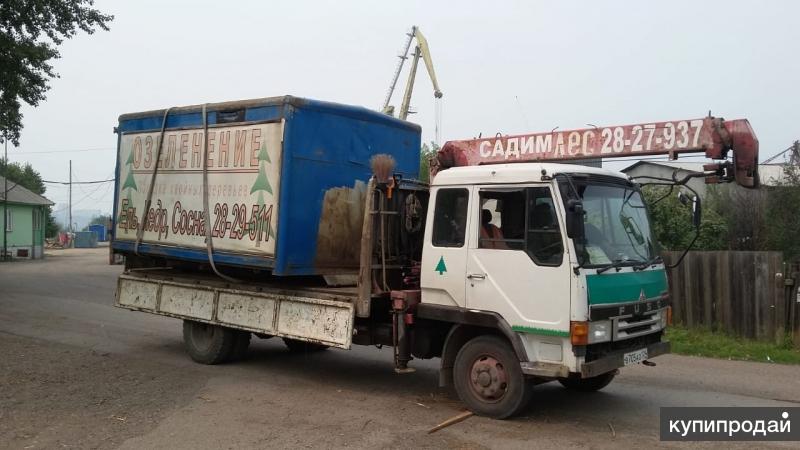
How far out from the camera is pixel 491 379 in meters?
6.50

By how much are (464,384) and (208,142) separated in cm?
467

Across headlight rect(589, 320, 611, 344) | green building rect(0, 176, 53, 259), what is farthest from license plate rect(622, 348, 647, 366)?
green building rect(0, 176, 53, 259)

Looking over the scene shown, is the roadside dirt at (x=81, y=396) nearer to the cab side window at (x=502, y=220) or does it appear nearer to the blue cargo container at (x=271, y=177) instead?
the blue cargo container at (x=271, y=177)

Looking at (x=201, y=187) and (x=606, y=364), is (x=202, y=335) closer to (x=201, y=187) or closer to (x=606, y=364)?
(x=201, y=187)

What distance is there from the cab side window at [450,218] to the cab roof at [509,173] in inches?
4.9

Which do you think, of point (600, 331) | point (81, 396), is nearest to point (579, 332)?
point (600, 331)

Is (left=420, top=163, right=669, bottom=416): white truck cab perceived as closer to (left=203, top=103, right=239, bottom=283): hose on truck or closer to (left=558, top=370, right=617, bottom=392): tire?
(left=558, top=370, right=617, bottom=392): tire

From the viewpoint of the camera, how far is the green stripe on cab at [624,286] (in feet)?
19.4

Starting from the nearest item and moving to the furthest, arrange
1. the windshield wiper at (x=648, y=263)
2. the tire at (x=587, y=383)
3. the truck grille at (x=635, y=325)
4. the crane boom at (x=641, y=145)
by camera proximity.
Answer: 1. the truck grille at (x=635, y=325)
2. the windshield wiper at (x=648, y=263)
3. the crane boom at (x=641, y=145)
4. the tire at (x=587, y=383)

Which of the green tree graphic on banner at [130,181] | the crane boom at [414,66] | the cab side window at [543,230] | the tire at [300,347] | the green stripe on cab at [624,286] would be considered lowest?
the tire at [300,347]

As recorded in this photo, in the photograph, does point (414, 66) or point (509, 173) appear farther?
point (414, 66)

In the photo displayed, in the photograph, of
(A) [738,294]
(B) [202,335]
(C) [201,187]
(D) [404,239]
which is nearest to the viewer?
(D) [404,239]

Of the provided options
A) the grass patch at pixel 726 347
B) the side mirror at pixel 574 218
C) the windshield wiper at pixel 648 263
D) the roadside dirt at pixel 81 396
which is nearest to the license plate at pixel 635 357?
the windshield wiper at pixel 648 263

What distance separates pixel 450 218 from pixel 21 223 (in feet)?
119
